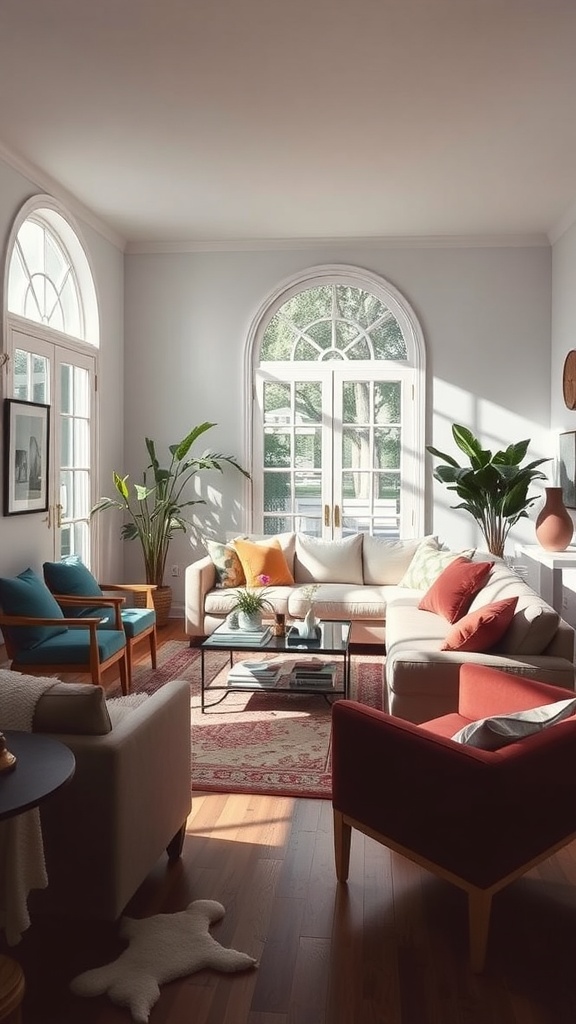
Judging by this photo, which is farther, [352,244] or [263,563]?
[352,244]

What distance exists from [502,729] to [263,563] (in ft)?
12.9

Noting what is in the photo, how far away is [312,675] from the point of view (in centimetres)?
453

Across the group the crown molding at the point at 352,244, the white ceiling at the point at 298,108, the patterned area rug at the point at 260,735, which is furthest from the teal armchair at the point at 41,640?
the crown molding at the point at 352,244

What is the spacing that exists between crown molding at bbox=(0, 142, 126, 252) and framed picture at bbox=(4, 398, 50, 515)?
145 centimetres

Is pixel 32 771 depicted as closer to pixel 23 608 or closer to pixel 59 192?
pixel 23 608

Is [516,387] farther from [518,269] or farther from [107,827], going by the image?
[107,827]

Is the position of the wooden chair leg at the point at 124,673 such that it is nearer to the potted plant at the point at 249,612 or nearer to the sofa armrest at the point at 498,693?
the potted plant at the point at 249,612

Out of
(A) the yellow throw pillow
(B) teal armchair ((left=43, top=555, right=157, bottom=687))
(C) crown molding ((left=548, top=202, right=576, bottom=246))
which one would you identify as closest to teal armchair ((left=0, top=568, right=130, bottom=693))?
(B) teal armchair ((left=43, top=555, right=157, bottom=687))

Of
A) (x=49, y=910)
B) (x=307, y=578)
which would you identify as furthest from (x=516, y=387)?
(x=49, y=910)

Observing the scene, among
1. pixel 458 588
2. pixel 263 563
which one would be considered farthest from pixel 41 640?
pixel 458 588

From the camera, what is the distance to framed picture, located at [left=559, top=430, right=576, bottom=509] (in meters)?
6.09

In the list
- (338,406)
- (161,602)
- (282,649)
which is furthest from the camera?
(338,406)

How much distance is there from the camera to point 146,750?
244 centimetres

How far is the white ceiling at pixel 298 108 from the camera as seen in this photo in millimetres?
3541
